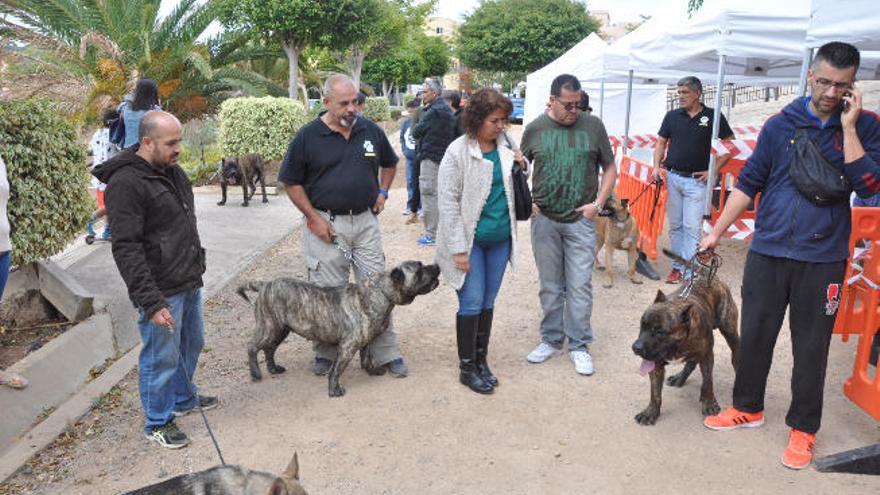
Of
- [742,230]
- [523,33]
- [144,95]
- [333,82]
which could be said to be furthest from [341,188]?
[523,33]

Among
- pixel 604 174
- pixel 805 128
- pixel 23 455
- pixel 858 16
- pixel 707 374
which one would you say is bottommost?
pixel 23 455

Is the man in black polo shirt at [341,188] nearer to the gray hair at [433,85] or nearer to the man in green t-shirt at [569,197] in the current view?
the man in green t-shirt at [569,197]

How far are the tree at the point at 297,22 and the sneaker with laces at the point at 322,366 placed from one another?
1385 cm

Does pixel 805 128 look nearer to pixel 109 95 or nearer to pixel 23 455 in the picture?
pixel 23 455

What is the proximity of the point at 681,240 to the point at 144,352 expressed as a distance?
17.9ft

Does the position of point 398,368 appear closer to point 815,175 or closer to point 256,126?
point 815,175

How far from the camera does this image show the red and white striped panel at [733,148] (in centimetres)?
672

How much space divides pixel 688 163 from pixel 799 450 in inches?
152

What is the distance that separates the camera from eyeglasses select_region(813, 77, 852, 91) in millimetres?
3195

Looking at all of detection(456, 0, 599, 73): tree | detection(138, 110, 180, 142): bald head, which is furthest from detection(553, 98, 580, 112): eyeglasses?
detection(456, 0, 599, 73): tree

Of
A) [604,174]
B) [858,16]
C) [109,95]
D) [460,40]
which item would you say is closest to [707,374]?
[604,174]

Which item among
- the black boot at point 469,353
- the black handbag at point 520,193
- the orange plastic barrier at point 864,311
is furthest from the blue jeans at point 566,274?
the orange plastic barrier at point 864,311

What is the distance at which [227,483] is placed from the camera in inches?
94.0

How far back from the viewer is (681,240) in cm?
714
